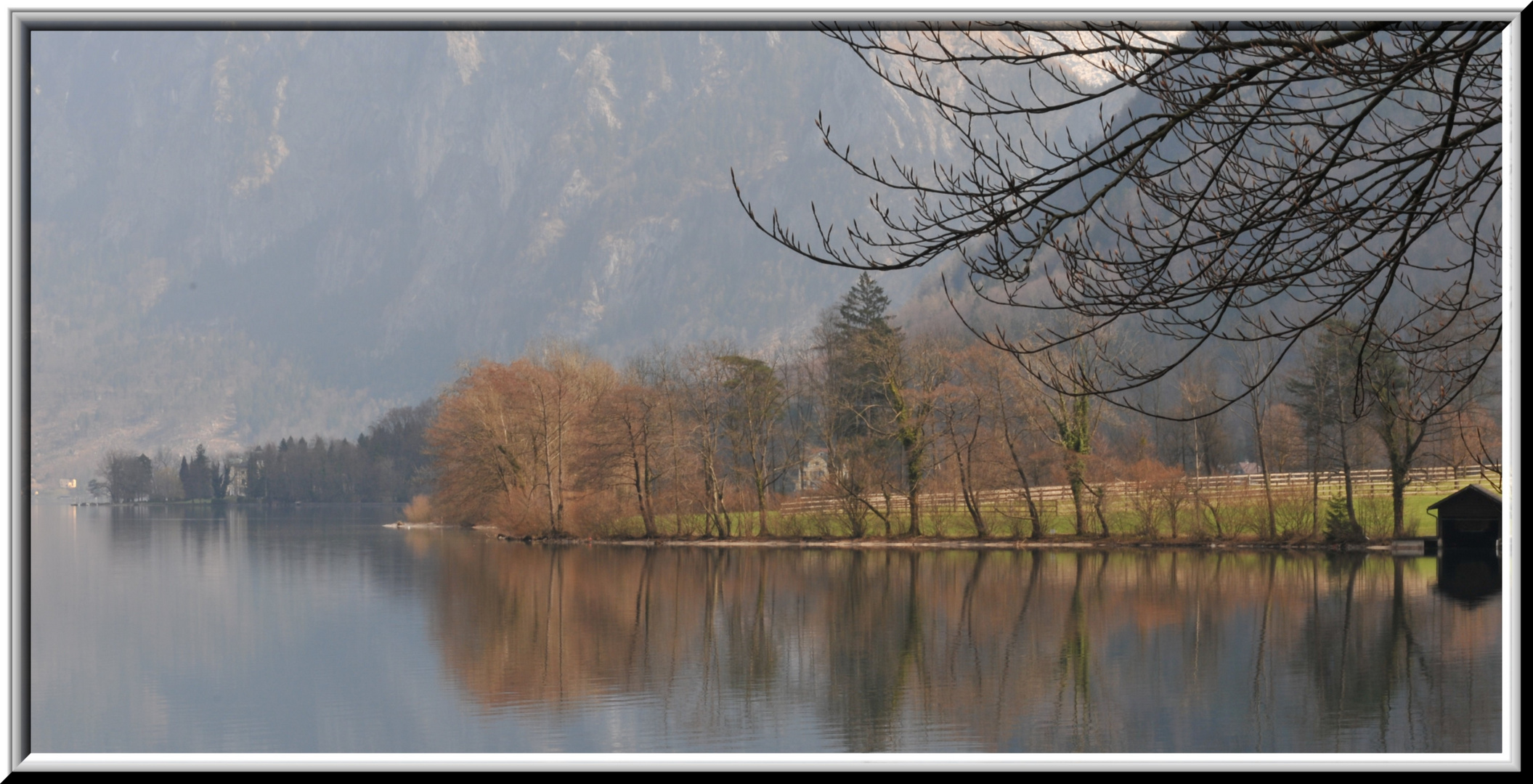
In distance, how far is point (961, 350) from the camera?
39594 mm

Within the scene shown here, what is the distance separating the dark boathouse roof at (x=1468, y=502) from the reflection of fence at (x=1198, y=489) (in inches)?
18.6

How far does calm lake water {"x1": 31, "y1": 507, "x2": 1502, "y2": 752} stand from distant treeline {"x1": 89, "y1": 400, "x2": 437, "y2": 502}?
57862 mm

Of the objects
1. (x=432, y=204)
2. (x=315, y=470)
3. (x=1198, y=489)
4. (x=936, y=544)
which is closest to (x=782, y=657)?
(x=936, y=544)

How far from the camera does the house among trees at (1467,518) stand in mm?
30016

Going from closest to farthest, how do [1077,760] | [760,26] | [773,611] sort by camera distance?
[1077,760] → [760,26] → [773,611]

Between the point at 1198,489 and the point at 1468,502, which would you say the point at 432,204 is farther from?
the point at 1468,502

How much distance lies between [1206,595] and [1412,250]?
3912cm

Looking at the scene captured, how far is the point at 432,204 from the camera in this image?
18500 cm

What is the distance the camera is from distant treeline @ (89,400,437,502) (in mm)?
88812

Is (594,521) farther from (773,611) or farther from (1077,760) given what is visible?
(1077,760)

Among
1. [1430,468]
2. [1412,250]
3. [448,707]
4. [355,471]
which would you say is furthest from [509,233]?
[448,707]

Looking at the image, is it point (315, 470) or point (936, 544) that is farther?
point (315, 470)

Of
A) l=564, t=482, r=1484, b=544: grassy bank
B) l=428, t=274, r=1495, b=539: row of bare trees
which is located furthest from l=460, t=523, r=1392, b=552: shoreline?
l=428, t=274, r=1495, b=539: row of bare trees

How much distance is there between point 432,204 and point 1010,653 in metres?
178
